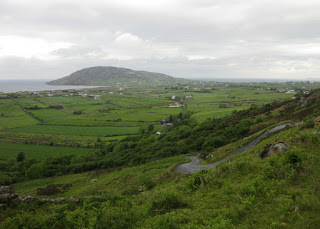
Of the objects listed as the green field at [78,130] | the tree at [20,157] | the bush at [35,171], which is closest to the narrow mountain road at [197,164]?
the bush at [35,171]

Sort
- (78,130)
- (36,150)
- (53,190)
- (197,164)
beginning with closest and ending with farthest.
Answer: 1. (197,164)
2. (53,190)
3. (36,150)
4. (78,130)

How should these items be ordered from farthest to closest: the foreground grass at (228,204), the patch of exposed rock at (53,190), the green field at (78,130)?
1. the green field at (78,130)
2. the patch of exposed rock at (53,190)
3. the foreground grass at (228,204)

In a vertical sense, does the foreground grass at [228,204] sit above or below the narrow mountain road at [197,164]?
above

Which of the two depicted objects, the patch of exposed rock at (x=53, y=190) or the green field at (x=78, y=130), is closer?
the patch of exposed rock at (x=53, y=190)

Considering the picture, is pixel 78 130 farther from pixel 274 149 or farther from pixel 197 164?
pixel 274 149

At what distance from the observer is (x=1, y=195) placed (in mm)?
19156

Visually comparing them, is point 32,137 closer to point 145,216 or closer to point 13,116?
point 13,116

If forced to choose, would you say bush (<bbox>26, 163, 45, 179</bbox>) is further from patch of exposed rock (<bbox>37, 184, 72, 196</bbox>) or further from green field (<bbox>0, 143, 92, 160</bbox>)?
patch of exposed rock (<bbox>37, 184, 72, 196</bbox>)

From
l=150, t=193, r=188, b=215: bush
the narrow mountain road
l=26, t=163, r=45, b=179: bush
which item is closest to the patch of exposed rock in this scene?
l=26, t=163, r=45, b=179: bush

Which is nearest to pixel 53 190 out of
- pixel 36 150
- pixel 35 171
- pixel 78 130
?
pixel 35 171

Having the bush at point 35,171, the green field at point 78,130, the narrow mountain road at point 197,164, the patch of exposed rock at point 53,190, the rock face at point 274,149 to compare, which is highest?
the rock face at point 274,149

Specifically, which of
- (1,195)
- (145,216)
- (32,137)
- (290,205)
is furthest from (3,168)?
(290,205)

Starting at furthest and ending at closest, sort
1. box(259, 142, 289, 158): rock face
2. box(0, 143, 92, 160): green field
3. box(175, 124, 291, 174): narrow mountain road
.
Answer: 1. box(0, 143, 92, 160): green field
2. box(175, 124, 291, 174): narrow mountain road
3. box(259, 142, 289, 158): rock face

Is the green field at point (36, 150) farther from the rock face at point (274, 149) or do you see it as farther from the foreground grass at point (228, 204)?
the rock face at point (274, 149)
